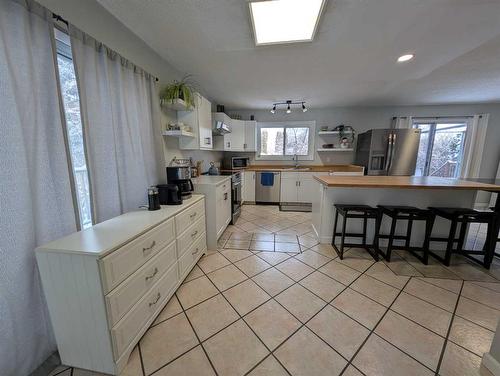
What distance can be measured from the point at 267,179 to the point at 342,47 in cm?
300

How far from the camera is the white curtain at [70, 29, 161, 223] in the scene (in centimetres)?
140

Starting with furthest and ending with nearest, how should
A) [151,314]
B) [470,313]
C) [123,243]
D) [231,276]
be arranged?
[231,276]
[470,313]
[151,314]
[123,243]

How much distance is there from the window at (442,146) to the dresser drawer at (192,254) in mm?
5501

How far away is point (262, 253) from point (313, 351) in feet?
4.22

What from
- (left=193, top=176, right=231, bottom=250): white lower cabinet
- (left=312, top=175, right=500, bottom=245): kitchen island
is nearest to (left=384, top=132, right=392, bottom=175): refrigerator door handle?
(left=312, top=175, right=500, bottom=245): kitchen island

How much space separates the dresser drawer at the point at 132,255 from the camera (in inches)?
41.1

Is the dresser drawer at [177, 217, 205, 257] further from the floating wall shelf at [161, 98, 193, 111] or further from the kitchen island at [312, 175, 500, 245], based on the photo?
the kitchen island at [312, 175, 500, 245]

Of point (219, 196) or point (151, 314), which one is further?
point (219, 196)

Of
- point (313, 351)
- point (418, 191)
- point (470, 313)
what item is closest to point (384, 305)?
point (470, 313)

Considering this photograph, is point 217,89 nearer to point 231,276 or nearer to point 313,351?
point 231,276

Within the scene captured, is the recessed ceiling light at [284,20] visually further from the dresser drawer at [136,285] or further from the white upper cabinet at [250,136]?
the white upper cabinet at [250,136]

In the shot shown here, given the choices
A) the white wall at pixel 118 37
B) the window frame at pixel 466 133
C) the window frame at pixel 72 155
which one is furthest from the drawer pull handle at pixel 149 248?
the window frame at pixel 466 133

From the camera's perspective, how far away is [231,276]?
2041mm

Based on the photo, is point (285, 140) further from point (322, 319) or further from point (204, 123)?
point (322, 319)
